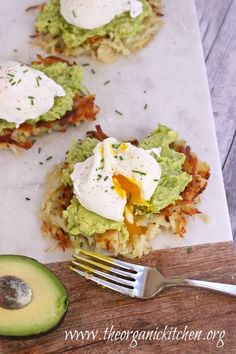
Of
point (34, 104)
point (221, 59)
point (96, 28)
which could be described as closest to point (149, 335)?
point (34, 104)

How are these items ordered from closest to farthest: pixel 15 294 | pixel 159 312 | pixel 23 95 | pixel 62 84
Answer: pixel 15 294 → pixel 159 312 → pixel 23 95 → pixel 62 84

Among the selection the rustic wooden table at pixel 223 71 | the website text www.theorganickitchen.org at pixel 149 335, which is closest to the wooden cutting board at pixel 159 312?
the website text www.theorganickitchen.org at pixel 149 335

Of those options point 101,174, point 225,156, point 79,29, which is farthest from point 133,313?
point 79,29

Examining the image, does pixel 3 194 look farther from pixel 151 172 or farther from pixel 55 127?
pixel 151 172

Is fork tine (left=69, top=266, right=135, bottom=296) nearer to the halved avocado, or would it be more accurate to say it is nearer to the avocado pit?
the halved avocado

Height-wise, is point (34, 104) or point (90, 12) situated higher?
point (90, 12)

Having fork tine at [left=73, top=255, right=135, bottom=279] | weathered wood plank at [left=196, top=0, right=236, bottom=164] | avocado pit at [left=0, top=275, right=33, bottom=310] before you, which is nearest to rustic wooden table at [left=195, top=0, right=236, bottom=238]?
weathered wood plank at [left=196, top=0, right=236, bottom=164]

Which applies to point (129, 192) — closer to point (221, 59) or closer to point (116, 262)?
point (116, 262)
